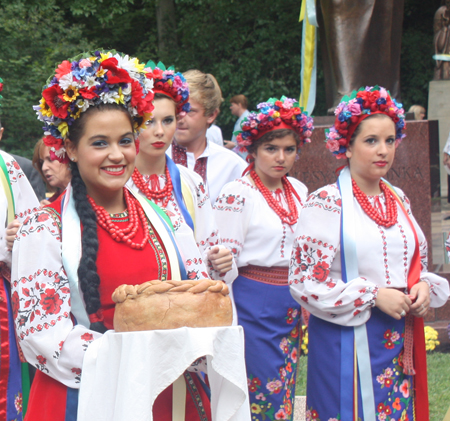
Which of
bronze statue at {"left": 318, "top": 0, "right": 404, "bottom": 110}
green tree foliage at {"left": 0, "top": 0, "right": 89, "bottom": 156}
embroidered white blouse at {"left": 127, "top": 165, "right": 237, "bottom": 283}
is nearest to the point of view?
embroidered white blouse at {"left": 127, "top": 165, "right": 237, "bottom": 283}

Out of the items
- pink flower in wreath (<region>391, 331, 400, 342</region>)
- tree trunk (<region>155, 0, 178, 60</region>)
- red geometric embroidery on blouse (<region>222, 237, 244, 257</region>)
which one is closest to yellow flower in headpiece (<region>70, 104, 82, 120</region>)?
pink flower in wreath (<region>391, 331, 400, 342</region>)

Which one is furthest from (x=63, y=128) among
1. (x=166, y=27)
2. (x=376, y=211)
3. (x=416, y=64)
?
(x=416, y=64)

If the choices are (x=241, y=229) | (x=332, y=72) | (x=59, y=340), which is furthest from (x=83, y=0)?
(x=59, y=340)

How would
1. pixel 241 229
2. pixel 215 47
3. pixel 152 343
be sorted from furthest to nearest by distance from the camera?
pixel 215 47 < pixel 241 229 < pixel 152 343

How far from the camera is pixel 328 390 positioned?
342 centimetres

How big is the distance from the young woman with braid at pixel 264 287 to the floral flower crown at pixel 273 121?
244 millimetres

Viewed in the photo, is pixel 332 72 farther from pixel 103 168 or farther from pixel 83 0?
pixel 83 0

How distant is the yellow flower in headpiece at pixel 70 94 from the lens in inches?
90.4

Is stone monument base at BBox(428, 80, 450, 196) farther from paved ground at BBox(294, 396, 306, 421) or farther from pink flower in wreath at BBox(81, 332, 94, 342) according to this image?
pink flower in wreath at BBox(81, 332, 94, 342)

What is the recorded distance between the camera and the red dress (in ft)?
6.97

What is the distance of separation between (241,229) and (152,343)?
2331 millimetres

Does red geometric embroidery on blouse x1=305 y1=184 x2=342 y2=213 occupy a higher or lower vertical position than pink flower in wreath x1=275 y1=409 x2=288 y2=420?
higher

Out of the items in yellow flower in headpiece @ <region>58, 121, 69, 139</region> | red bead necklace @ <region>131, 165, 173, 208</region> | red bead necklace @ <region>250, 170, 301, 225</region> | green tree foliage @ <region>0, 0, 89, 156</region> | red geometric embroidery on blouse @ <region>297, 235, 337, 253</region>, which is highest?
green tree foliage @ <region>0, 0, 89, 156</region>

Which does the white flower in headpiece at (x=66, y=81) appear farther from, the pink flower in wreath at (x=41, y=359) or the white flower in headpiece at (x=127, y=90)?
the pink flower in wreath at (x=41, y=359)
